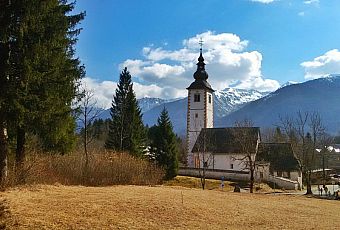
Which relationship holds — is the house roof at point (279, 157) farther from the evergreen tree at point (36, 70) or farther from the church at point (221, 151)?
the evergreen tree at point (36, 70)

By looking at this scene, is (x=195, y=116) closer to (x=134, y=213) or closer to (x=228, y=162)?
(x=228, y=162)

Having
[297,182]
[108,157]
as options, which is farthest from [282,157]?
[108,157]

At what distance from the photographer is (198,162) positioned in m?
59.7

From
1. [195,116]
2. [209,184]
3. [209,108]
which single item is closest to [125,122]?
[209,184]

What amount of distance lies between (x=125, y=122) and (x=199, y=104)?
18.9 m

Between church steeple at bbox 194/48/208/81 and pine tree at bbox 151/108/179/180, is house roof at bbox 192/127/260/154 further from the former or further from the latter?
pine tree at bbox 151/108/179/180

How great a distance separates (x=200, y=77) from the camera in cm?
6544

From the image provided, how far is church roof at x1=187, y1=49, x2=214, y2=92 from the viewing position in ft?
212

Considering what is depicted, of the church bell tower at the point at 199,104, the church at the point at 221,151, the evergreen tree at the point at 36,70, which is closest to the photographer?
the evergreen tree at the point at 36,70

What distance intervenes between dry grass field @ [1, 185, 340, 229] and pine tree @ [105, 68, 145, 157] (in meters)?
29.4

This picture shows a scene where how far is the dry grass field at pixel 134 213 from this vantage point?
10914 millimetres

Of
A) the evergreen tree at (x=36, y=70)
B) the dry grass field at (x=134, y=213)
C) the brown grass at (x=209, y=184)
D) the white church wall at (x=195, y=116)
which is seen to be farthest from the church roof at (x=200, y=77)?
the dry grass field at (x=134, y=213)

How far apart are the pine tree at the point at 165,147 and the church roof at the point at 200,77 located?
18694mm

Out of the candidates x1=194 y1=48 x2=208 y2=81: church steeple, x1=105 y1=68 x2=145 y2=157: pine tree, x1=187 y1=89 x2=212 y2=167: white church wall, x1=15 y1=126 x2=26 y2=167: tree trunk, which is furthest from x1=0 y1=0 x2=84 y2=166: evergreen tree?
x1=194 y1=48 x2=208 y2=81: church steeple
